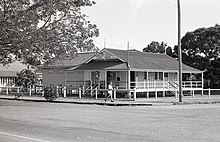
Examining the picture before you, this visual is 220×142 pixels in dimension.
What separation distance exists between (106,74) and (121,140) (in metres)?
29.8

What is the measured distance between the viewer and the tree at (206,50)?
59.3 metres

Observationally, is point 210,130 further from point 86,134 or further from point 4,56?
point 4,56

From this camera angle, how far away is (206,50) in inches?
2366

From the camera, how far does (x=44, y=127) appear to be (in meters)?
14.7

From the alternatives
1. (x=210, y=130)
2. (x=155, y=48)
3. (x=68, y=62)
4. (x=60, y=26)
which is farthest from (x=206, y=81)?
(x=210, y=130)

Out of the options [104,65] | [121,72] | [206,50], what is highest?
[206,50]

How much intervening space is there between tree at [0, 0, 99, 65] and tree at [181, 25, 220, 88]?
3709cm

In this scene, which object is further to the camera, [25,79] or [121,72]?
[25,79]

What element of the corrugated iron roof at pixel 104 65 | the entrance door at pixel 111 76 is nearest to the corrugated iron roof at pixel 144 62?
the corrugated iron roof at pixel 104 65

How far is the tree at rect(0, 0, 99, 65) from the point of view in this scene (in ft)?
64.8

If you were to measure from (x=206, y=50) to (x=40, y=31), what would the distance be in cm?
4248

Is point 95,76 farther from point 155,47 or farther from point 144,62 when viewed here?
point 155,47

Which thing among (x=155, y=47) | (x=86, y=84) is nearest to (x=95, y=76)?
(x=86, y=84)

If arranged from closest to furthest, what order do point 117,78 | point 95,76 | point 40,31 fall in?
point 40,31 → point 117,78 → point 95,76
